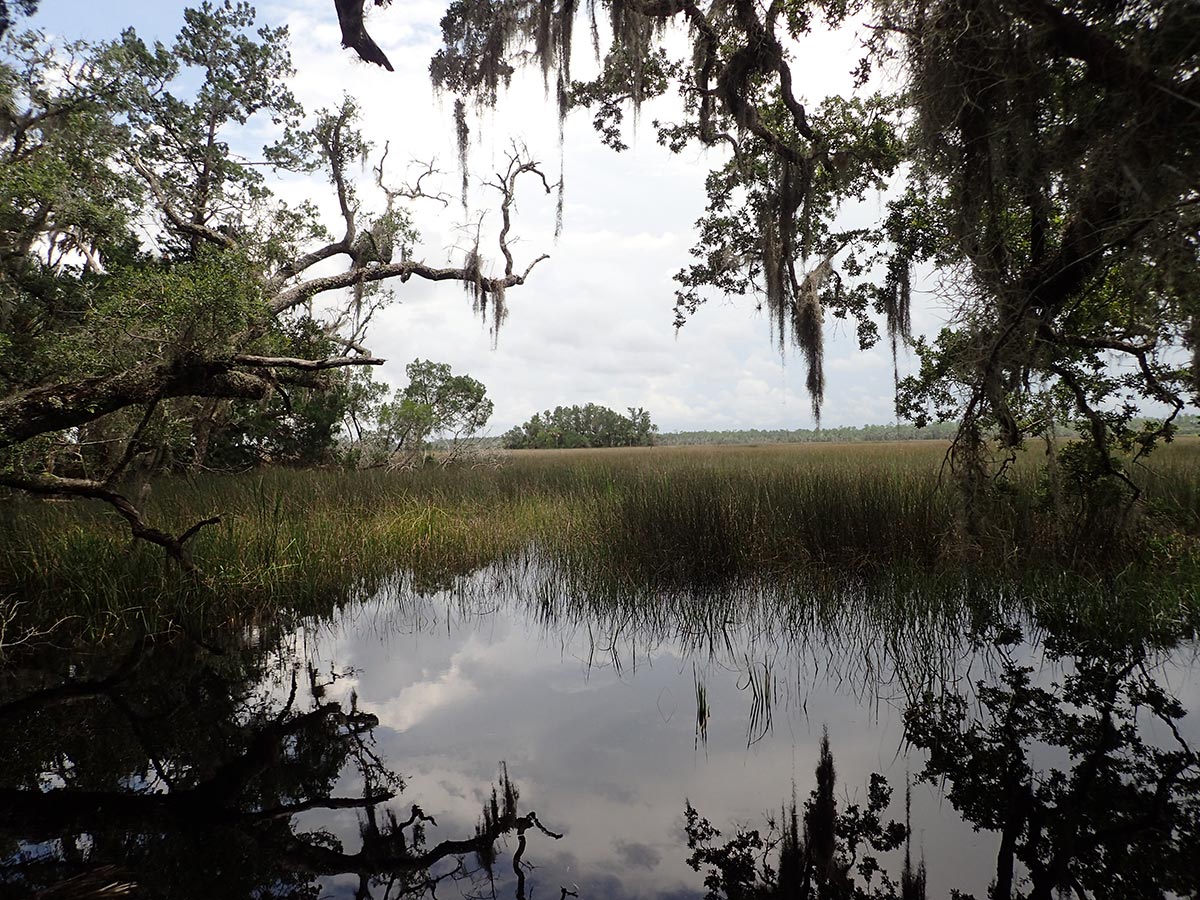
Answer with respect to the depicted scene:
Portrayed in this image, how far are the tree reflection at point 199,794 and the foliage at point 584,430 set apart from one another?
43053mm

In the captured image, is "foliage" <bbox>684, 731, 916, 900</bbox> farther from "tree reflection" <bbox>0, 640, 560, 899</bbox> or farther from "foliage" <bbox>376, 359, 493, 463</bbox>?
"foliage" <bbox>376, 359, 493, 463</bbox>

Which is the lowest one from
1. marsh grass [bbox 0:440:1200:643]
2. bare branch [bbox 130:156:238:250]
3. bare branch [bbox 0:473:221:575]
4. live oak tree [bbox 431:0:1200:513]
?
marsh grass [bbox 0:440:1200:643]

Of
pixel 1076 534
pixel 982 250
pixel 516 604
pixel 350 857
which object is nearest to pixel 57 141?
pixel 516 604

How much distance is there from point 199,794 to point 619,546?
4264mm

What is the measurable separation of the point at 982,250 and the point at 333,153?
12120 millimetres

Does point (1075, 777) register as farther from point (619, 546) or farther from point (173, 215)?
point (173, 215)

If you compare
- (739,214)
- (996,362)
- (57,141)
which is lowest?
(996,362)

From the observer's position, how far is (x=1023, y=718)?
2.97 metres

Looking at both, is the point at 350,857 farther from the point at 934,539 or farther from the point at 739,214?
the point at 739,214

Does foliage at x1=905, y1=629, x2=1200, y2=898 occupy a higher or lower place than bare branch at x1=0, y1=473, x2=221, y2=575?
lower

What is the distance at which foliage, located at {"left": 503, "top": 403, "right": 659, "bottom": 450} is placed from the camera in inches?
1873

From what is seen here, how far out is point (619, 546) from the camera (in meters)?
6.27

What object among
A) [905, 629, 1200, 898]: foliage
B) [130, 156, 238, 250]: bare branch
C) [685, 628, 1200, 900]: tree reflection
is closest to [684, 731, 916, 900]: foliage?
[685, 628, 1200, 900]: tree reflection

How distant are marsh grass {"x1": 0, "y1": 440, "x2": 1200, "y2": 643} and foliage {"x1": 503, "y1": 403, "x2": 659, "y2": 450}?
128ft
